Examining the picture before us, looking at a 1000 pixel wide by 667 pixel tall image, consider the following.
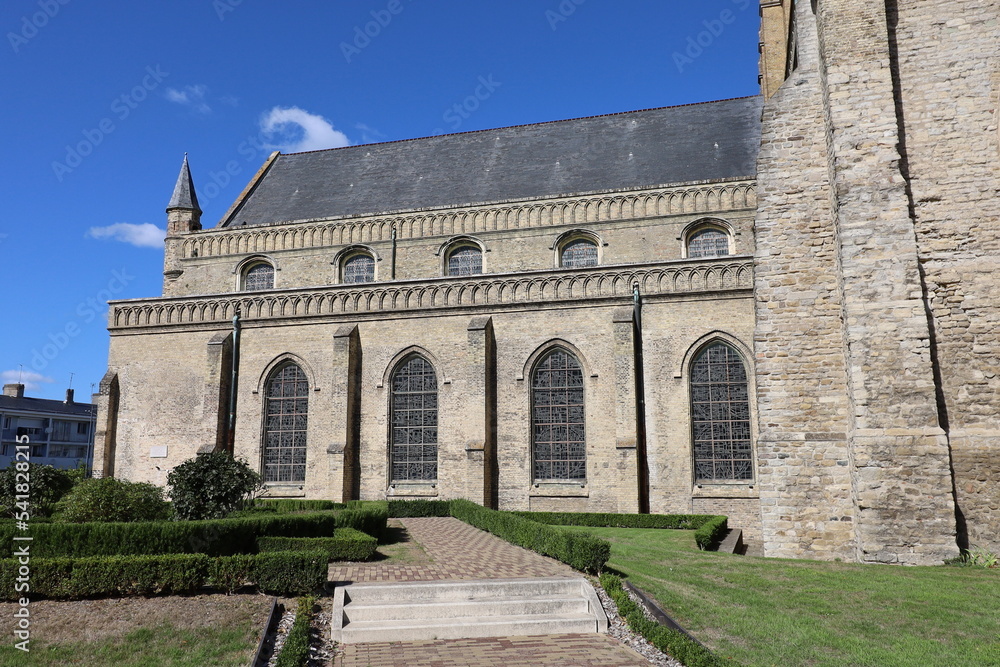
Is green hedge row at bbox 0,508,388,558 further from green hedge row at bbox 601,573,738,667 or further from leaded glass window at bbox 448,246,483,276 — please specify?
leaded glass window at bbox 448,246,483,276

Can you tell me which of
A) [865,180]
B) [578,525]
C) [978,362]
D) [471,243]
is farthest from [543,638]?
[471,243]

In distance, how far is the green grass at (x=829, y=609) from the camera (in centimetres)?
780

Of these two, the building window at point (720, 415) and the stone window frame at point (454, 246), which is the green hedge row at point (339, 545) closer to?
the building window at point (720, 415)

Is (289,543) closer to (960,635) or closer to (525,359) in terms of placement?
(960,635)

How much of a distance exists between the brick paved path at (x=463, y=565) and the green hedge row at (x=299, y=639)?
1617 millimetres

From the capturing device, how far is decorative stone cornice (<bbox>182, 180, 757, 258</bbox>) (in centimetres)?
2561

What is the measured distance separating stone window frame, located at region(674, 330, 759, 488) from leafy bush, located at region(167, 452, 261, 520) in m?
12.5

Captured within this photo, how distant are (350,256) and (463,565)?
18798mm

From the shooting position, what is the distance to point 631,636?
29.4 feet

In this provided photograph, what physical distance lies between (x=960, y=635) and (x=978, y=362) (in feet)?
19.5

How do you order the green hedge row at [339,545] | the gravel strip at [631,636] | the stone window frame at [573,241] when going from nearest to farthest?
the gravel strip at [631,636], the green hedge row at [339,545], the stone window frame at [573,241]

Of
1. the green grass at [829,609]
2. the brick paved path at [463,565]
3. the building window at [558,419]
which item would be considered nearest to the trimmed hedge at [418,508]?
the building window at [558,419]

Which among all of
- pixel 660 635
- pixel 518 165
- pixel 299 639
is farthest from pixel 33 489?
pixel 518 165

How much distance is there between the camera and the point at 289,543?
492 inches
